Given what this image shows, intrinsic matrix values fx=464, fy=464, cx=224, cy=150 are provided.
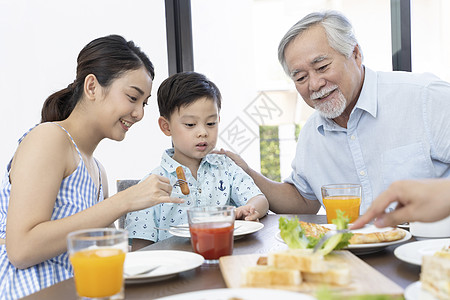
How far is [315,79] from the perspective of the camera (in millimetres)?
2143

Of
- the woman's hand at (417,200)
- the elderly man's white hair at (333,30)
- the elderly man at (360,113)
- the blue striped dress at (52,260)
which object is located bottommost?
the blue striped dress at (52,260)

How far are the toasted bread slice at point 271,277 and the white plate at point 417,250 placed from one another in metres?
0.30

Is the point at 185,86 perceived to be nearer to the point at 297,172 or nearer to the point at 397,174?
the point at 297,172

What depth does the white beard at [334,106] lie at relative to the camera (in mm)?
2137

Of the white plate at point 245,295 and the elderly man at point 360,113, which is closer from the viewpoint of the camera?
the white plate at point 245,295

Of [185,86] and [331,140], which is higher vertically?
[185,86]

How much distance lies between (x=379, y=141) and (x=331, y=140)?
23 cm

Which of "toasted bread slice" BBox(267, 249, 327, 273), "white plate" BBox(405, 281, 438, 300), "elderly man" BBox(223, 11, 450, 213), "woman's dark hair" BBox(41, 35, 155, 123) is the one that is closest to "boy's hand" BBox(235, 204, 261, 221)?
"elderly man" BBox(223, 11, 450, 213)

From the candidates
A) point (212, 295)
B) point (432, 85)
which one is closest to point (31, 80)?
point (432, 85)

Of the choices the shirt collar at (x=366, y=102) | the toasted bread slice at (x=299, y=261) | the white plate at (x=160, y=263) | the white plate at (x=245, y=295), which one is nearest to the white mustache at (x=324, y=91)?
the shirt collar at (x=366, y=102)

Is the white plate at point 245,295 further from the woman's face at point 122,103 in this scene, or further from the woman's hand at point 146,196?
the woman's face at point 122,103

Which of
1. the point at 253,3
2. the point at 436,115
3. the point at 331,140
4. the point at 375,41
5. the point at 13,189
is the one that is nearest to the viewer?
the point at 13,189

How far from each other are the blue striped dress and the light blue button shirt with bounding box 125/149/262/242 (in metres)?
0.36

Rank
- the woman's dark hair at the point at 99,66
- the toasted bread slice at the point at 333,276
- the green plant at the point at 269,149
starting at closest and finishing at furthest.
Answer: the toasted bread slice at the point at 333,276 < the woman's dark hair at the point at 99,66 < the green plant at the point at 269,149
